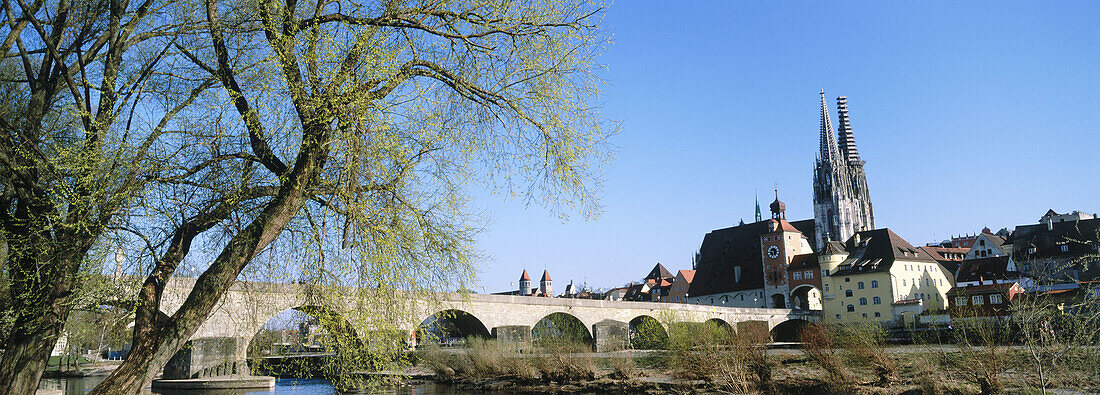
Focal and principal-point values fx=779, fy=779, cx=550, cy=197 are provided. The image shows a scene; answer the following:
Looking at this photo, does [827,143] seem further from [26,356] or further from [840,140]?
[26,356]

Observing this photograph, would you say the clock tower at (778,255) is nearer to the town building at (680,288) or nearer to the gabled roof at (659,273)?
the town building at (680,288)

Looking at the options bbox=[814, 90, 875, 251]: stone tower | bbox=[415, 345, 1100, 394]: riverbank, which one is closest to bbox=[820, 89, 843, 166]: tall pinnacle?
bbox=[814, 90, 875, 251]: stone tower

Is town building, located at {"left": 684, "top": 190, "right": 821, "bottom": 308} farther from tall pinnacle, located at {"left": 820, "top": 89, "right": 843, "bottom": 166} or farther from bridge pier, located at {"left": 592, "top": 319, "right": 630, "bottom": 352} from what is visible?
tall pinnacle, located at {"left": 820, "top": 89, "right": 843, "bottom": 166}

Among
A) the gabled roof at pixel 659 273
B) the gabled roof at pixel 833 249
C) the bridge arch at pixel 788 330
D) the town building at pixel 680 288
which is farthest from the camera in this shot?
the gabled roof at pixel 659 273

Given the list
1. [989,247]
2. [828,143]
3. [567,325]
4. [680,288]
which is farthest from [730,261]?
[828,143]

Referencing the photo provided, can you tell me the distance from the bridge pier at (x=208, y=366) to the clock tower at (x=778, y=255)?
51.5 meters

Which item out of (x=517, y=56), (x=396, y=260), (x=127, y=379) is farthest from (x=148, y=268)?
(x=517, y=56)

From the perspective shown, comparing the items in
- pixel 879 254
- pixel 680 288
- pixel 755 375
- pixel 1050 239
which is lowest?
pixel 755 375

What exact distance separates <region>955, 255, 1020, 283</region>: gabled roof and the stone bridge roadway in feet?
37.5

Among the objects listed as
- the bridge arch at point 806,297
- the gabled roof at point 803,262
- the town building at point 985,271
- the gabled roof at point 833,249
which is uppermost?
the gabled roof at point 833,249

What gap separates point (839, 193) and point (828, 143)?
11225 mm

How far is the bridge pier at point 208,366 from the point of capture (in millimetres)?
27594

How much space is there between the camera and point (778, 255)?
7038 cm

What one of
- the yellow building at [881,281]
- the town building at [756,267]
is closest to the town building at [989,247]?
the yellow building at [881,281]
